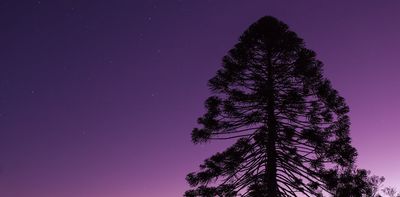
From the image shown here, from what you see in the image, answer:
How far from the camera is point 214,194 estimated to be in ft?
49.3

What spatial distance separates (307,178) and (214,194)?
11.8 feet

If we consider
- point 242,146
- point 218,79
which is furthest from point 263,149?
point 218,79

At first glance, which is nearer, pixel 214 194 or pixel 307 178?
pixel 307 178

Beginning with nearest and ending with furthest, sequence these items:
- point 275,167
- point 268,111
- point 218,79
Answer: point 275,167 < point 268,111 < point 218,79

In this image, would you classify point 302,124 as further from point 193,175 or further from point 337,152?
point 193,175

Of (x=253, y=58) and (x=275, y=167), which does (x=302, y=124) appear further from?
(x=253, y=58)

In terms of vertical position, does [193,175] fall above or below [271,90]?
below

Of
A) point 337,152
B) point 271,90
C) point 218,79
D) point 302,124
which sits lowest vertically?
point 337,152

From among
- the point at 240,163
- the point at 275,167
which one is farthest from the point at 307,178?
the point at 240,163

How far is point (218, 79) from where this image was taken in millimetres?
16672

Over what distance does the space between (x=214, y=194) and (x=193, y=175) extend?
4.03 ft

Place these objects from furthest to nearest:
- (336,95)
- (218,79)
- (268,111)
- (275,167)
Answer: (218,79) → (336,95) → (268,111) → (275,167)

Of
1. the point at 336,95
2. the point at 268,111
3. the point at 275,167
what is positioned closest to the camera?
the point at 275,167

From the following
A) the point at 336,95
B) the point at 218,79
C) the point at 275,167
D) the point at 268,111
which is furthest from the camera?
the point at 218,79
